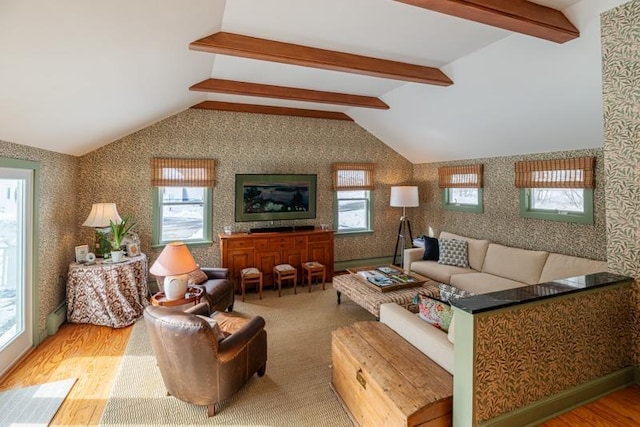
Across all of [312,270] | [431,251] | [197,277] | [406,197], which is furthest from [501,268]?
[197,277]

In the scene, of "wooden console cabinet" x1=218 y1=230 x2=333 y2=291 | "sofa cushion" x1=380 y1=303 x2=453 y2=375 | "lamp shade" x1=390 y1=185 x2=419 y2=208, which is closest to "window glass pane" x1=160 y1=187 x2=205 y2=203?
"wooden console cabinet" x1=218 y1=230 x2=333 y2=291

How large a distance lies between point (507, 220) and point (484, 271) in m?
0.94

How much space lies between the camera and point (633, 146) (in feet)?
7.05

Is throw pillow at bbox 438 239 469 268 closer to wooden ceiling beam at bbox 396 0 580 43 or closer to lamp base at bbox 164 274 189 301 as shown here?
wooden ceiling beam at bbox 396 0 580 43

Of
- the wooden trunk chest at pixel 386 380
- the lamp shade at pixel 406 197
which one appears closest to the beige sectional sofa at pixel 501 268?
the lamp shade at pixel 406 197

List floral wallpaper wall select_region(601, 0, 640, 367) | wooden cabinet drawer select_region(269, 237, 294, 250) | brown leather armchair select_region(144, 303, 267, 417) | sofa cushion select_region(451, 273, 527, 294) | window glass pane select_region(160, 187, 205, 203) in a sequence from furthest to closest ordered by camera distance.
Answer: wooden cabinet drawer select_region(269, 237, 294, 250) < window glass pane select_region(160, 187, 205, 203) < sofa cushion select_region(451, 273, 527, 294) < brown leather armchair select_region(144, 303, 267, 417) < floral wallpaper wall select_region(601, 0, 640, 367)

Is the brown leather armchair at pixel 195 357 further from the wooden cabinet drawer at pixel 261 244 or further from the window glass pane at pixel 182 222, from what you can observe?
the window glass pane at pixel 182 222

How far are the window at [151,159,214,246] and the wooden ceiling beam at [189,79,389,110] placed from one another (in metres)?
1.43

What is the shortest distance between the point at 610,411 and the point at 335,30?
11.4 ft

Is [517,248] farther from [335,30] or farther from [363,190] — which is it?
[335,30]

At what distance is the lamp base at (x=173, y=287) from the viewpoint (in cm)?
316

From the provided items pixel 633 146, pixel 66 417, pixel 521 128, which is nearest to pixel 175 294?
pixel 66 417

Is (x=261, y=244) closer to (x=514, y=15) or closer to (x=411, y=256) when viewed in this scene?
(x=411, y=256)

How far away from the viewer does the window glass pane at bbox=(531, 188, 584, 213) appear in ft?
13.9
